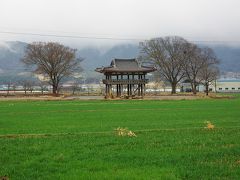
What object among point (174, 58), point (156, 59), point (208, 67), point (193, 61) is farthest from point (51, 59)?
point (208, 67)

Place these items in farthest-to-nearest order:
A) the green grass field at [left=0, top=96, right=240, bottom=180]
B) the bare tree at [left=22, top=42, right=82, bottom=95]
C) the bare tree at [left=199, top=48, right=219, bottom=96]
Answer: the bare tree at [left=199, top=48, right=219, bottom=96] → the bare tree at [left=22, top=42, right=82, bottom=95] → the green grass field at [left=0, top=96, right=240, bottom=180]

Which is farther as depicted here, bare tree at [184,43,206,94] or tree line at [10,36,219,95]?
bare tree at [184,43,206,94]

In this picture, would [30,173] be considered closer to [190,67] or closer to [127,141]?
[127,141]

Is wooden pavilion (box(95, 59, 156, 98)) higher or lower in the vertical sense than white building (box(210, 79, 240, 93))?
higher

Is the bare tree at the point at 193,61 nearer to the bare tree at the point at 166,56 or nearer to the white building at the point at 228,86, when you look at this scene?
the bare tree at the point at 166,56

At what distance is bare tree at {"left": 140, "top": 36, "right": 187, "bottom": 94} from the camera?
105375 millimetres

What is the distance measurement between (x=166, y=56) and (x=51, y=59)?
2717cm

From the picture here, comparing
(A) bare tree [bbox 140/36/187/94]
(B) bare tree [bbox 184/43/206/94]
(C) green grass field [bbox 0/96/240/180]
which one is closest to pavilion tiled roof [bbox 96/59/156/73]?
(A) bare tree [bbox 140/36/187/94]

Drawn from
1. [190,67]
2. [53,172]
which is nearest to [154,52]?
[190,67]

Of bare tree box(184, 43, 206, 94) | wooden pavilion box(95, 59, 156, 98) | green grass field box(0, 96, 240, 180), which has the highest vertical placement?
bare tree box(184, 43, 206, 94)

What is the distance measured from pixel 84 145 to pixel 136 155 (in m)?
2.91

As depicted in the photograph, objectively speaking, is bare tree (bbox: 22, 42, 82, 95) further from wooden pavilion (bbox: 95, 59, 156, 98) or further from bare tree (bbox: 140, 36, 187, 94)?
wooden pavilion (bbox: 95, 59, 156, 98)

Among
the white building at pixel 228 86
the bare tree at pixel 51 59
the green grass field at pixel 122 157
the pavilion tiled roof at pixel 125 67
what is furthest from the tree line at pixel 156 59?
the green grass field at pixel 122 157

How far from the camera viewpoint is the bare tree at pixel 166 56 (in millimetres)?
105375
